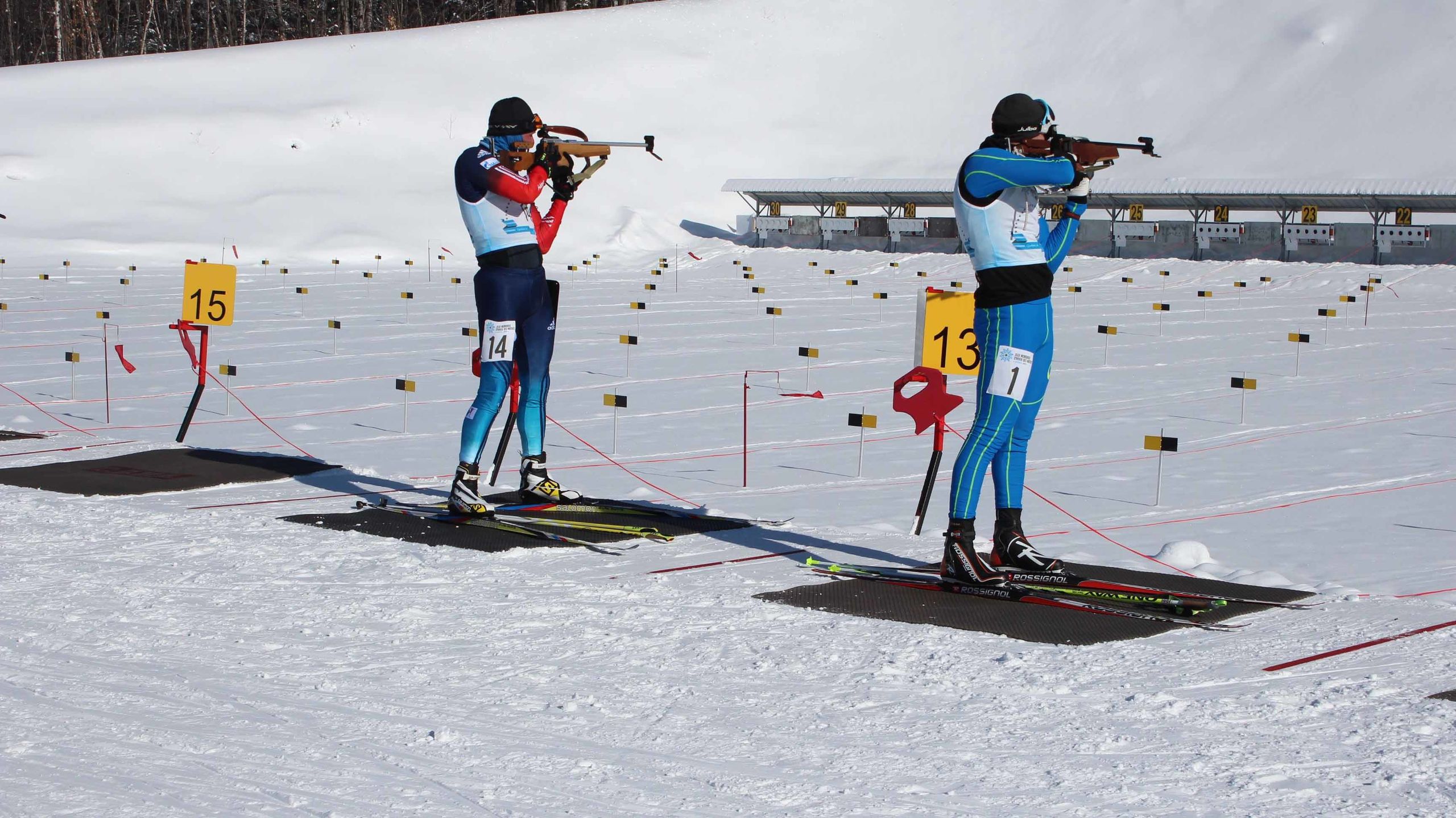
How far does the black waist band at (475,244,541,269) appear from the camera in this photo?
775cm

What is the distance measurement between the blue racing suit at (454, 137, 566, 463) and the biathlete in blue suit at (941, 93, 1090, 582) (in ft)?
8.08

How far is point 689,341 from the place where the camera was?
20391mm

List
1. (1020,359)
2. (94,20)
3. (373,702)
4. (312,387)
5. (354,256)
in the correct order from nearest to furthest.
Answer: (373,702), (1020,359), (312,387), (354,256), (94,20)

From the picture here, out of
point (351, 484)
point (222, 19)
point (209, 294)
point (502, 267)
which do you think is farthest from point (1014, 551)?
point (222, 19)

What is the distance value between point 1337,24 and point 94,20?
6162cm

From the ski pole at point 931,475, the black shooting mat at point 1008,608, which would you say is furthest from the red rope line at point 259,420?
the black shooting mat at point 1008,608

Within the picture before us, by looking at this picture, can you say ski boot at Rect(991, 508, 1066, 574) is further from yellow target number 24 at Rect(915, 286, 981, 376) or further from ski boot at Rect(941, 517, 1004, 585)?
yellow target number 24 at Rect(915, 286, 981, 376)

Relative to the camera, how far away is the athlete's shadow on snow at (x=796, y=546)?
6.83 metres

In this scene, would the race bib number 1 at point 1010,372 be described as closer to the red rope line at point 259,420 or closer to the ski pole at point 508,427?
the ski pole at point 508,427

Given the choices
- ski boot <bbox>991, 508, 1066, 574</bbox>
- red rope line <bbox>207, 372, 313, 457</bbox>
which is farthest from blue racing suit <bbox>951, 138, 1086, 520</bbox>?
red rope line <bbox>207, 372, 313, 457</bbox>

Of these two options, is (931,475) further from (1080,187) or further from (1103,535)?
(1080,187)

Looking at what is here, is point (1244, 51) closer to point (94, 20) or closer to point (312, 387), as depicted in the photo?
point (312, 387)

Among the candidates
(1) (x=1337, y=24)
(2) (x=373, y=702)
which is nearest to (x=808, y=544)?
(2) (x=373, y=702)

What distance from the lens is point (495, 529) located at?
23.9 feet
